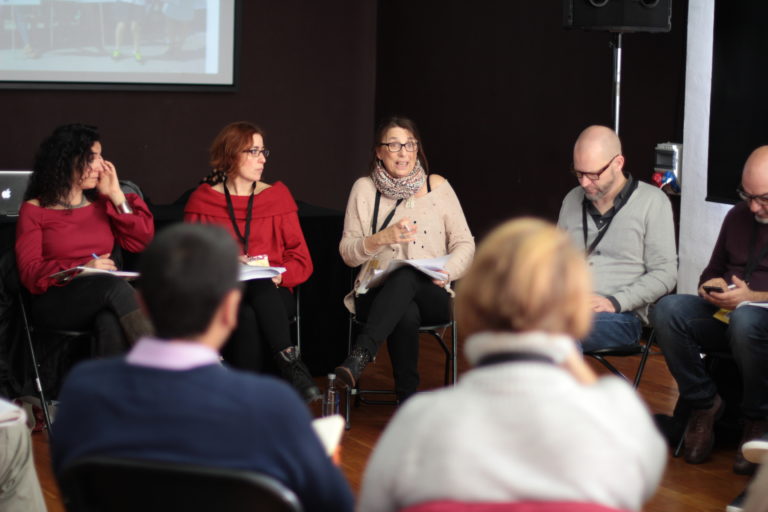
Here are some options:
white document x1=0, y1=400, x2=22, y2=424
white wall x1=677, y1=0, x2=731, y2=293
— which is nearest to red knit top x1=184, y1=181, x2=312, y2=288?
white document x1=0, y1=400, x2=22, y2=424

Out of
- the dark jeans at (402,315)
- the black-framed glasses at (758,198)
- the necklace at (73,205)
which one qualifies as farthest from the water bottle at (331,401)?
the black-framed glasses at (758,198)

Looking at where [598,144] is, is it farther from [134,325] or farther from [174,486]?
[174,486]

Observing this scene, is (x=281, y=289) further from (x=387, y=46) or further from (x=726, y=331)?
(x=387, y=46)

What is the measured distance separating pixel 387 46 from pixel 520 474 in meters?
6.70

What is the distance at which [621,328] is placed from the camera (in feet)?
12.6

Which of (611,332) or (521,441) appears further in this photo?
(611,332)

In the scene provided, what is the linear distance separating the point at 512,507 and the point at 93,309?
276 centimetres

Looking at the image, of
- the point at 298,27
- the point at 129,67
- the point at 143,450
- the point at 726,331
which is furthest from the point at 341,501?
the point at 298,27

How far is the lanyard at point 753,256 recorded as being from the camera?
146 inches

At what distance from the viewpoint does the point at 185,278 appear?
5.00 feet

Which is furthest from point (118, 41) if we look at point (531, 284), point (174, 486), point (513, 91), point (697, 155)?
point (531, 284)

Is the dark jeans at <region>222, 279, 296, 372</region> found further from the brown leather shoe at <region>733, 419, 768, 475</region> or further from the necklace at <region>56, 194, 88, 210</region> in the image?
the brown leather shoe at <region>733, 419, 768, 475</region>

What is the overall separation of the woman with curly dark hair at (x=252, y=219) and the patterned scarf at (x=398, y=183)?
1.29 ft

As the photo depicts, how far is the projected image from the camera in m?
6.60
